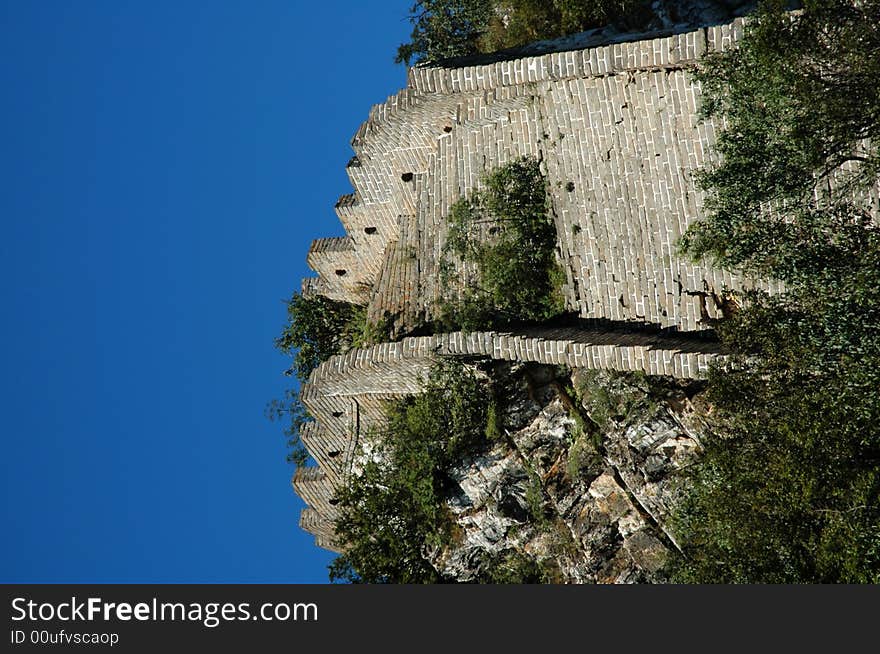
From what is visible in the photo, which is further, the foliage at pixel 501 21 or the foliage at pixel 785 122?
the foliage at pixel 501 21

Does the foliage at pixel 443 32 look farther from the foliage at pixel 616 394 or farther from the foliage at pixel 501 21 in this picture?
the foliage at pixel 616 394

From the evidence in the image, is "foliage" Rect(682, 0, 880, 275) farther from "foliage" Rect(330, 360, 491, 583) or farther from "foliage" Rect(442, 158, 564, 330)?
"foliage" Rect(330, 360, 491, 583)

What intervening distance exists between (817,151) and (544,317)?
548 centimetres

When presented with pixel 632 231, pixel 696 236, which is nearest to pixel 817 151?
pixel 696 236

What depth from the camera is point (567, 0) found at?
22469 millimetres

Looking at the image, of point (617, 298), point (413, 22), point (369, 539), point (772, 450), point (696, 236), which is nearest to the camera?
point (772, 450)

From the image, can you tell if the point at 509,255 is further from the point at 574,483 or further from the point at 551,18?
the point at 551,18

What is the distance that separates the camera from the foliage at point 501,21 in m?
22.4

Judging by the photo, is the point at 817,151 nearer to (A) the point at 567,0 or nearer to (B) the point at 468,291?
(B) the point at 468,291

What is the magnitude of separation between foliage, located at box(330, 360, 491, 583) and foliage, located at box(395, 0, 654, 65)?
8.59 meters

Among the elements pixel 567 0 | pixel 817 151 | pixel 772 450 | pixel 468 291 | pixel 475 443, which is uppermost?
pixel 567 0

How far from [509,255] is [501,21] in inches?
372

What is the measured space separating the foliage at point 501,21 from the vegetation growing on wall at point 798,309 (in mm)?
7178

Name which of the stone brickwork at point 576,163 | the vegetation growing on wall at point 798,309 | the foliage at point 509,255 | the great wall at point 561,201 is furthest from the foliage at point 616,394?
the vegetation growing on wall at point 798,309
